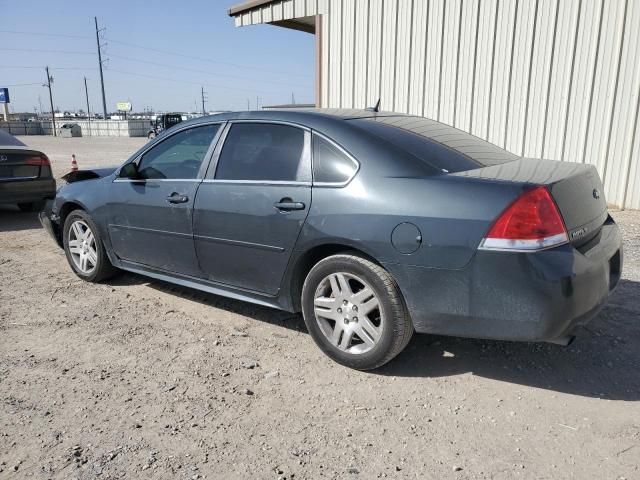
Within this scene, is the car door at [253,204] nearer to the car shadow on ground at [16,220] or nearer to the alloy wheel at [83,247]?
the alloy wheel at [83,247]

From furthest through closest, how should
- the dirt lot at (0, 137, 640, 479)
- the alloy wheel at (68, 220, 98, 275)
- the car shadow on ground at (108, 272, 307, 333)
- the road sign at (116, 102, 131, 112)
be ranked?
1. the road sign at (116, 102, 131, 112)
2. the alloy wheel at (68, 220, 98, 275)
3. the car shadow on ground at (108, 272, 307, 333)
4. the dirt lot at (0, 137, 640, 479)

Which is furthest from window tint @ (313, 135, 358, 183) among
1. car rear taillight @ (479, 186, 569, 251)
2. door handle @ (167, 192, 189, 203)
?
door handle @ (167, 192, 189, 203)

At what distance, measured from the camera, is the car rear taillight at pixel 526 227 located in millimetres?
2637

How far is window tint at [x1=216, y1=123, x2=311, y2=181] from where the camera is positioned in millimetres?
3455

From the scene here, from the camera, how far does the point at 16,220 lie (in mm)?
8141

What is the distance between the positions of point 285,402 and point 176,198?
1.81m

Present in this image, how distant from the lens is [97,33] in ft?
237

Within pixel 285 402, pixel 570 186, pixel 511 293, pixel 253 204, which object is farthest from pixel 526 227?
pixel 253 204

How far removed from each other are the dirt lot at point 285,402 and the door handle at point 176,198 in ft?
2.98

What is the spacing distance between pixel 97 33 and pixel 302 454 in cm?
8146

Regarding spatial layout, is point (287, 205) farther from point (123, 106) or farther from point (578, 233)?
point (123, 106)

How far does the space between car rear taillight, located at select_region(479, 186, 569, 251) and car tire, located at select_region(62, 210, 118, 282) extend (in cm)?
349

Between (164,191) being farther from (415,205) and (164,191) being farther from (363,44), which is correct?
(363,44)

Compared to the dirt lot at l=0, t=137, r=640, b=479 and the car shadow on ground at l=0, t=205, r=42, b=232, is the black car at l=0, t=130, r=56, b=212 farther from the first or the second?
the dirt lot at l=0, t=137, r=640, b=479
